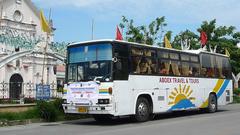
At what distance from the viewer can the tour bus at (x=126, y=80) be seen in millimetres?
15023

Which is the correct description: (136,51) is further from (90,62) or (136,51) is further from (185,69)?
(185,69)

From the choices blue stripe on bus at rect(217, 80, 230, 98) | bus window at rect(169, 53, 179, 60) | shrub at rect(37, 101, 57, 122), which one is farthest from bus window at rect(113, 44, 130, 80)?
blue stripe on bus at rect(217, 80, 230, 98)

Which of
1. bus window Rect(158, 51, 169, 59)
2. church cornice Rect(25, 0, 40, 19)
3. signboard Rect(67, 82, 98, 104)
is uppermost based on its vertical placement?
church cornice Rect(25, 0, 40, 19)

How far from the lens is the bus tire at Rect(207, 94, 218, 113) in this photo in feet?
70.4

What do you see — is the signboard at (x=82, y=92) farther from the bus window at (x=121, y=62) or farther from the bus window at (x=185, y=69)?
the bus window at (x=185, y=69)

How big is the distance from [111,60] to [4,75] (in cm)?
3233

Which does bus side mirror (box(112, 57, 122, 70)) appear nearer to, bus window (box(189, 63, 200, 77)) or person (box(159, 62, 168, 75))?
person (box(159, 62, 168, 75))

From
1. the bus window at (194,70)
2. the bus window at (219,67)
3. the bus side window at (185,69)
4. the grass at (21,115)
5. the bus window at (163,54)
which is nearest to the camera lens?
the grass at (21,115)

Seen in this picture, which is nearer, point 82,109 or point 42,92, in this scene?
point 82,109

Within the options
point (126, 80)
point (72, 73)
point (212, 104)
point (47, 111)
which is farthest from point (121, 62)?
point (212, 104)

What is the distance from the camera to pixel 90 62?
15.4 m

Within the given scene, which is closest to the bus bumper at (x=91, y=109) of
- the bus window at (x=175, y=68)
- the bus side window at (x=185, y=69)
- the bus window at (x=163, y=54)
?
the bus window at (x=163, y=54)

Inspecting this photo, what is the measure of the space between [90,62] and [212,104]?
8.94 metres

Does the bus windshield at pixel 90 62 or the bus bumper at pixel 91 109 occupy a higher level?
the bus windshield at pixel 90 62
